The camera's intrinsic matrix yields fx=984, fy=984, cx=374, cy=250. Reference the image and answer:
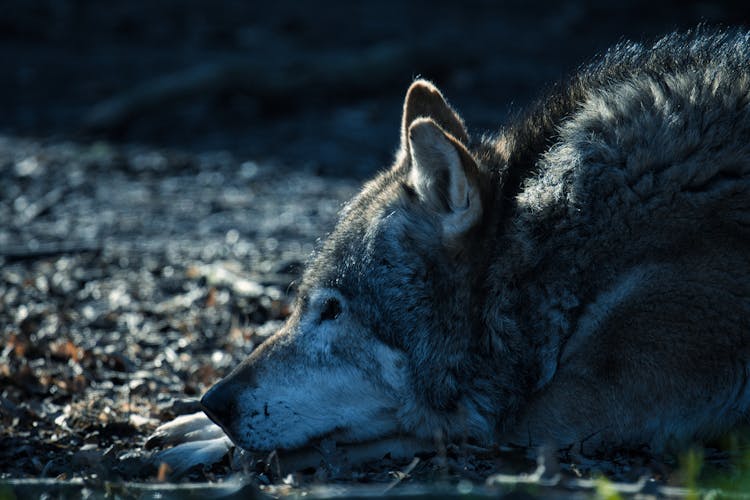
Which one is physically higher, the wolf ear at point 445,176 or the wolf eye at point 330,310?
the wolf ear at point 445,176

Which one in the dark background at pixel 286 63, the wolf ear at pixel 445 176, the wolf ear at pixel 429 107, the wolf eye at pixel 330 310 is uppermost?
the dark background at pixel 286 63

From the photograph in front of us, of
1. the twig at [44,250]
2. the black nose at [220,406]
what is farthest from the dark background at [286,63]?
the black nose at [220,406]

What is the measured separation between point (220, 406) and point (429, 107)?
177 cm

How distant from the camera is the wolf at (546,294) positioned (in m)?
3.78

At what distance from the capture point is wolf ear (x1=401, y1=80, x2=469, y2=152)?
472 cm

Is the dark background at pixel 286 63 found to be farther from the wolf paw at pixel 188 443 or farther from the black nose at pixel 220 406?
the black nose at pixel 220 406

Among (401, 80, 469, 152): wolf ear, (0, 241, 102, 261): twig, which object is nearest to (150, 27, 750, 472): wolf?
(401, 80, 469, 152): wolf ear

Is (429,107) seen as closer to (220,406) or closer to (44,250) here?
(220,406)

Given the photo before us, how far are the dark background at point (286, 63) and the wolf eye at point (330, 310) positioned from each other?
5.18 meters

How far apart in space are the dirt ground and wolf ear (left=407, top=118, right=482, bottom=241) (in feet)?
2.89

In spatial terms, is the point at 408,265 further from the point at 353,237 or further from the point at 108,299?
the point at 108,299

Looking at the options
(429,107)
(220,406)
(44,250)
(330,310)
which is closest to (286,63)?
(44,250)

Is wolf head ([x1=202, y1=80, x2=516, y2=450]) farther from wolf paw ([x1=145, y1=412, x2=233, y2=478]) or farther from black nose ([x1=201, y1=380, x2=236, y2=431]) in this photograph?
wolf paw ([x1=145, y1=412, x2=233, y2=478])

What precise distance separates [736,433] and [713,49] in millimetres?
1728
